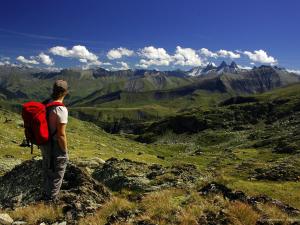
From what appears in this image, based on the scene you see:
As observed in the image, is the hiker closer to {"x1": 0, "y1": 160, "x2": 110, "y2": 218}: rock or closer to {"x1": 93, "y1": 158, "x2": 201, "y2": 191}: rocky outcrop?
{"x1": 0, "y1": 160, "x2": 110, "y2": 218}: rock

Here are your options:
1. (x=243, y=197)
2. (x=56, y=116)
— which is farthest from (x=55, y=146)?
(x=243, y=197)

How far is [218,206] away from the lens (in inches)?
578

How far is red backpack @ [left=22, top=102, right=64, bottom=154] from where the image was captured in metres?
14.8

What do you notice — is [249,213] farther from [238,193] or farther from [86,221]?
[86,221]

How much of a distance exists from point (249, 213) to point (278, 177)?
31803mm

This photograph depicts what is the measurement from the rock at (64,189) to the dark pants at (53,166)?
709 mm

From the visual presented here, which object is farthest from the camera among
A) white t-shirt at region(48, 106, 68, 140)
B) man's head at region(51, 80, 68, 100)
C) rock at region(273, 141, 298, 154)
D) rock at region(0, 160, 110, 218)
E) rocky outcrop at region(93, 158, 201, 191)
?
rock at region(273, 141, 298, 154)

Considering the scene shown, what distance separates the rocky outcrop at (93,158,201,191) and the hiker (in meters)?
12.2

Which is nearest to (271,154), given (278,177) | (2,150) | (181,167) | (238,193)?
(2,150)

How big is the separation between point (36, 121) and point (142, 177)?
57.3 feet

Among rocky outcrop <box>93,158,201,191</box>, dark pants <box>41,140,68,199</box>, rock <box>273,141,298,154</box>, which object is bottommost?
rock <box>273,141,298,154</box>

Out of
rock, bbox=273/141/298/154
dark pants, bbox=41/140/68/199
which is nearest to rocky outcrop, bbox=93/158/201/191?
dark pants, bbox=41/140/68/199

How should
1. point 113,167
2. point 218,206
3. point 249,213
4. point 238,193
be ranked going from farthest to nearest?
point 113,167 → point 238,193 → point 218,206 → point 249,213

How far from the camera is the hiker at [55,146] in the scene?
50.2 ft
